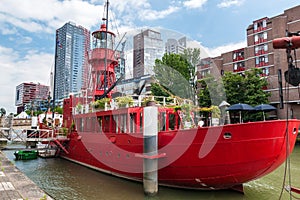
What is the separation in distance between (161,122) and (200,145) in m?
3.10

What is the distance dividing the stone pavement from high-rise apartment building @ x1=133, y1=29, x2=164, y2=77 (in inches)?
369

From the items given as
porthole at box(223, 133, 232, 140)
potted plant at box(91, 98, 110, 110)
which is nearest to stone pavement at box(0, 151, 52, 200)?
potted plant at box(91, 98, 110, 110)

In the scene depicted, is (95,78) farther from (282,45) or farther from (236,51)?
(236,51)

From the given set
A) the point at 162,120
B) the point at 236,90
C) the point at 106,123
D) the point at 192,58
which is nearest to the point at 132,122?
the point at 162,120

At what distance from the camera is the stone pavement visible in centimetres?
654

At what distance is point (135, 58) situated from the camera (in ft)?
57.2

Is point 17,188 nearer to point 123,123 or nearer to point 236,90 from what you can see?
point 123,123

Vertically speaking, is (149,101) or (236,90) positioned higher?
(236,90)

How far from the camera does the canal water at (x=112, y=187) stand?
28.8 feet

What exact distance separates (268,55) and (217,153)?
32.9 meters

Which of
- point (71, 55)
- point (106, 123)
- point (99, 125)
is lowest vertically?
point (99, 125)

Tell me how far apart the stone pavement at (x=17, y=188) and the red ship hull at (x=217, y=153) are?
3.52 metres

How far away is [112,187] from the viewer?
1024 cm

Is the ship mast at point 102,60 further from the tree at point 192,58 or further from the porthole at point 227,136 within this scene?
the porthole at point 227,136
